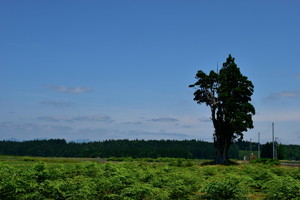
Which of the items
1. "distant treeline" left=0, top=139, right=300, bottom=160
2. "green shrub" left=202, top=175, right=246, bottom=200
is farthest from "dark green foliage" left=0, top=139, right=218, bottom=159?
"green shrub" left=202, top=175, right=246, bottom=200

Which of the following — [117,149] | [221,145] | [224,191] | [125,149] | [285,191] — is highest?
[221,145]

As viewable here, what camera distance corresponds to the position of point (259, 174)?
27.6 m

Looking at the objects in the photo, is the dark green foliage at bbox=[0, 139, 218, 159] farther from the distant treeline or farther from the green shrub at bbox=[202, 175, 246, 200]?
the green shrub at bbox=[202, 175, 246, 200]

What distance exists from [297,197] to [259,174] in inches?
530

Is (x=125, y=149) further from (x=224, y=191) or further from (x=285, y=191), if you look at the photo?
(x=285, y=191)

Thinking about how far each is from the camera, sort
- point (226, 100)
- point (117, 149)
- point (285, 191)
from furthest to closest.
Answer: point (117, 149) → point (226, 100) → point (285, 191)

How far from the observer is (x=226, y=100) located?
53438 mm

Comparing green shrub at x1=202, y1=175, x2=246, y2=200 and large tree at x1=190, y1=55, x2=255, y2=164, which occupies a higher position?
large tree at x1=190, y1=55, x2=255, y2=164

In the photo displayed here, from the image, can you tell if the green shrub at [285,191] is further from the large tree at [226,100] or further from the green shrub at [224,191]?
the large tree at [226,100]

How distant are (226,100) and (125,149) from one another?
98.2m

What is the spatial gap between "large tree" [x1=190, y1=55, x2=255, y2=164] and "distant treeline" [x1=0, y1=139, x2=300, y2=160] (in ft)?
274

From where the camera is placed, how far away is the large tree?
174ft

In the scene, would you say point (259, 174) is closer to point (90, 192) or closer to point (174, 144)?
point (90, 192)

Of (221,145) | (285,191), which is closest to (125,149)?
(221,145)
